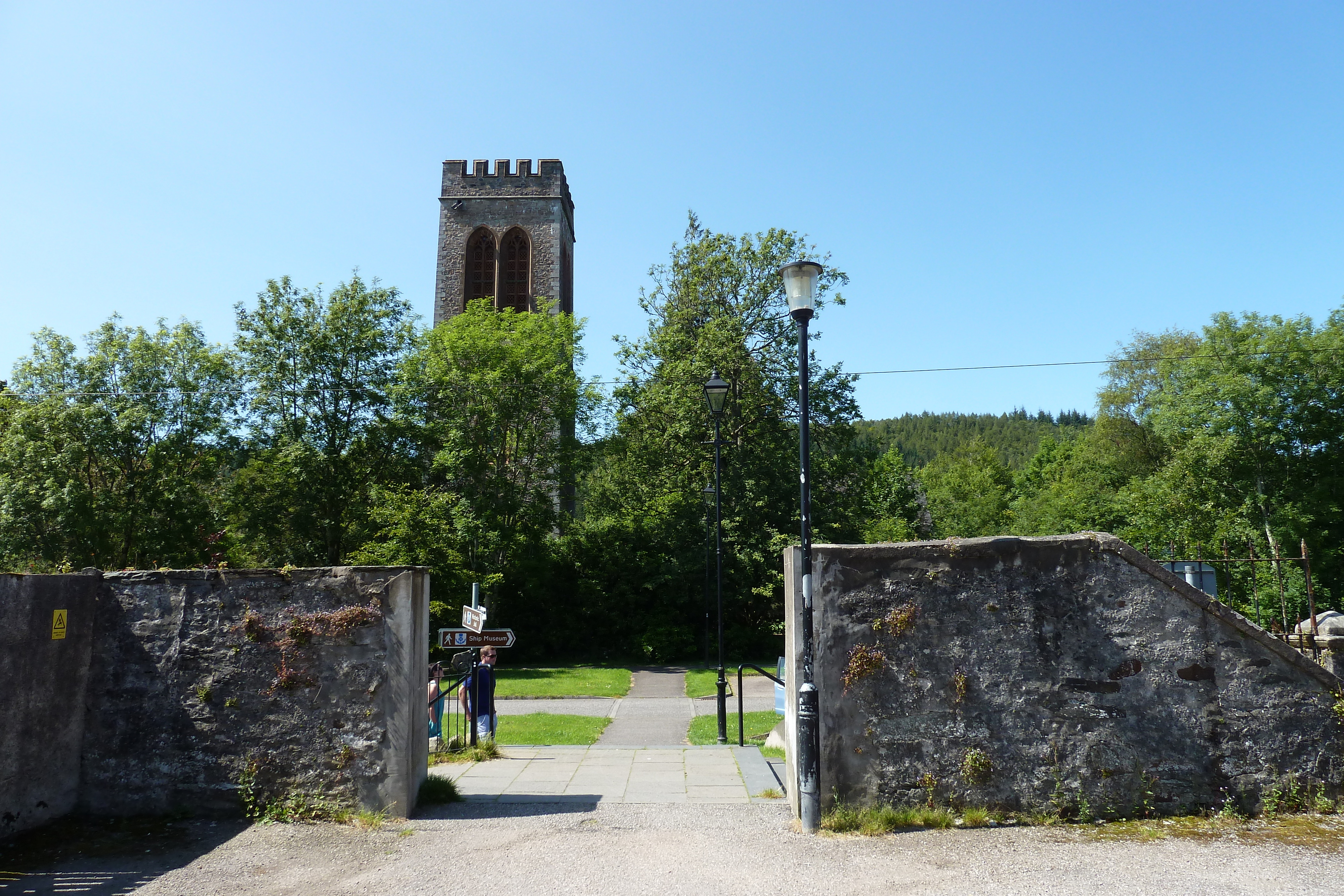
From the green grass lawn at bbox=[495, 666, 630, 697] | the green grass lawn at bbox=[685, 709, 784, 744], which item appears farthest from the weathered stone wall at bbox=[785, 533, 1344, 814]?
the green grass lawn at bbox=[495, 666, 630, 697]

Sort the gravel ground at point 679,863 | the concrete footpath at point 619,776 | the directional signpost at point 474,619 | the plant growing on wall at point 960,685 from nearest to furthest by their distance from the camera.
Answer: the gravel ground at point 679,863 → the plant growing on wall at point 960,685 → the concrete footpath at point 619,776 → the directional signpost at point 474,619

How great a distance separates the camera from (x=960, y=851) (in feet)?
21.5

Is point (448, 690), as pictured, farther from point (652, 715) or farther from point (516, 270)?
point (516, 270)

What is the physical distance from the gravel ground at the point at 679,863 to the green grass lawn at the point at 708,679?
34.0ft

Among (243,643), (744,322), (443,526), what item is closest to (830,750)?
(243,643)

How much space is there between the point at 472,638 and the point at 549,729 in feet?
12.5

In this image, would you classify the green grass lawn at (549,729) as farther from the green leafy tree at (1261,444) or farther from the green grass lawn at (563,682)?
the green leafy tree at (1261,444)

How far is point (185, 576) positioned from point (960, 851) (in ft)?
23.9

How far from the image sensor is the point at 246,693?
7.64 meters

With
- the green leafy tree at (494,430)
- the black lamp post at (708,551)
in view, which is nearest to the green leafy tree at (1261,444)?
the black lamp post at (708,551)

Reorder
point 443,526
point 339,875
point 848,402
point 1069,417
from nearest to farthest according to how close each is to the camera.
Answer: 1. point 339,875
2. point 443,526
3. point 848,402
4. point 1069,417

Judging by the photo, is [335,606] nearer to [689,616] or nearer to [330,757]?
[330,757]

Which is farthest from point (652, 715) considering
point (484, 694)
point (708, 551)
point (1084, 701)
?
point (708, 551)

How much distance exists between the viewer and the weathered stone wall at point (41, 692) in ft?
22.6
